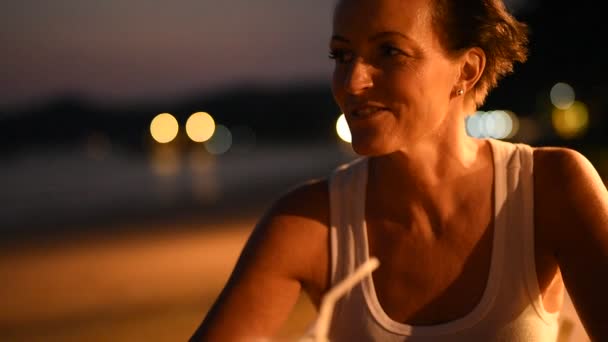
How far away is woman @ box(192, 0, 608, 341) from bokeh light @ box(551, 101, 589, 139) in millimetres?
36315

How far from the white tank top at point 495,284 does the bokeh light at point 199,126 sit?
432ft

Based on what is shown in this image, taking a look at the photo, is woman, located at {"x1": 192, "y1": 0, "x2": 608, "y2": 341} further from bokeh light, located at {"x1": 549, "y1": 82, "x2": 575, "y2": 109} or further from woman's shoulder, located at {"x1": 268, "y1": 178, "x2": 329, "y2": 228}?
bokeh light, located at {"x1": 549, "y1": 82, "x2": 575, "y2": 109}

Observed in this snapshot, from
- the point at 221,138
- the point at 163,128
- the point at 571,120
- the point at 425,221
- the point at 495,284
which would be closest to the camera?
the point at 495,284

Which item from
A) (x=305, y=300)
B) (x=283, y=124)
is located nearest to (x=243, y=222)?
(x=305, y=300)

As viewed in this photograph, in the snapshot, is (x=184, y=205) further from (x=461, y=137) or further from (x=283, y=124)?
(x=283, y=124)

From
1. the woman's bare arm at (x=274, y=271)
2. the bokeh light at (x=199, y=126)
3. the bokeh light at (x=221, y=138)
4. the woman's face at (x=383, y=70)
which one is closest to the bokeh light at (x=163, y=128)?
the bokeh light at (x=199, y=126)

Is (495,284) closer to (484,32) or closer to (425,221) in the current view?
(425,221)

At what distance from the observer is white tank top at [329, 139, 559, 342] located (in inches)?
73.7

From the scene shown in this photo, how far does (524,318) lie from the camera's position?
1.88m

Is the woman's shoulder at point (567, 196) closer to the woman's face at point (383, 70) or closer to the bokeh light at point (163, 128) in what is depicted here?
the woman's face at point (383, 70)

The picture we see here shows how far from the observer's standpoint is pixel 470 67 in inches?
84.1

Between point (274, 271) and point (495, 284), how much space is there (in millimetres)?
503

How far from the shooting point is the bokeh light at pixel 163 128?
431 feet

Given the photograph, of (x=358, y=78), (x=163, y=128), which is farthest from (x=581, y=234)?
(x=163, y=128)
